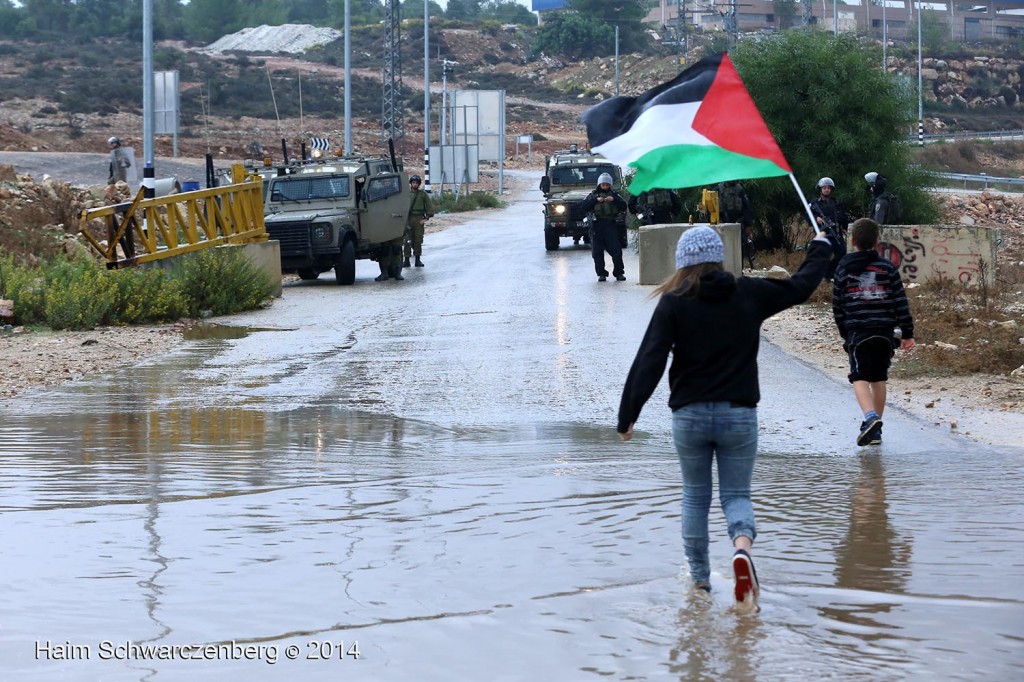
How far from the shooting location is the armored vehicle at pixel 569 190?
30.9 metres

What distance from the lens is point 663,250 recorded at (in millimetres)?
21625

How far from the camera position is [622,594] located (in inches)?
229

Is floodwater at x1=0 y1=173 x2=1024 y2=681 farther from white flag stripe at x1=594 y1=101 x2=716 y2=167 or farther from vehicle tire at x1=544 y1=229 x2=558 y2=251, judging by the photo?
vehicle tire at x1=544 y1=229 x2=558 y2=251

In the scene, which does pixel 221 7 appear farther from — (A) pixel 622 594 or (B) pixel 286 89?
(A) pixel 622 594

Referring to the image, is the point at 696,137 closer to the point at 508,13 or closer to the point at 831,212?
the point at 831,212

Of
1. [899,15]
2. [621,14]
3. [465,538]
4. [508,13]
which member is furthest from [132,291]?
[508,13]

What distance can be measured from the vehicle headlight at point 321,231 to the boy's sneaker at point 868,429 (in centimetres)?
1601

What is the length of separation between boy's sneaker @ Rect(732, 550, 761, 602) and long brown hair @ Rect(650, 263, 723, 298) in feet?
3.33

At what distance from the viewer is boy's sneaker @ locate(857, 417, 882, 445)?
29.2 feet

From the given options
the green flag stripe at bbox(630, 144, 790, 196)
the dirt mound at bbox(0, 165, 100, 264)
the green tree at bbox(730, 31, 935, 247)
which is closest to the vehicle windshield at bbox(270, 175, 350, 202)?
the dirt mound at bbox(0, 165, 100, 264)

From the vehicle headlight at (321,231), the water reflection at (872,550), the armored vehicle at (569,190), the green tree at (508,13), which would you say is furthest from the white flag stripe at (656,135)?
the green tree at (508,13)

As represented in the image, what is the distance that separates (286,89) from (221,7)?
145ft

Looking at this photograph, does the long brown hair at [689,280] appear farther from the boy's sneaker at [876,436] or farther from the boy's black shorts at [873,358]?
the boy's black shorts at [873,358]

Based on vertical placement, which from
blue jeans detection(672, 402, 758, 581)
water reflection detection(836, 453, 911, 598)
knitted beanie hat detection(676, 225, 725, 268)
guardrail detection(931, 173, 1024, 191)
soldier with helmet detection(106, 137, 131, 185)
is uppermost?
soldier with helmet detection(106, 137, 131, 185)
